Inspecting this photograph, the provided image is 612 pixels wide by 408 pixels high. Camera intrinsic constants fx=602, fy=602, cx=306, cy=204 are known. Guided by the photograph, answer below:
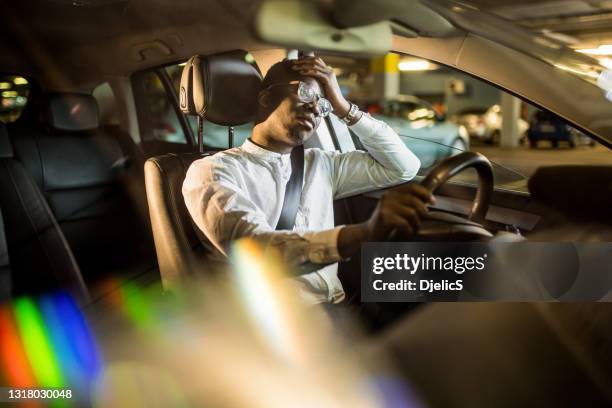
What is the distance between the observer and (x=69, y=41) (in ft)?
5.21

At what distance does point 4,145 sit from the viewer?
5.24 feet

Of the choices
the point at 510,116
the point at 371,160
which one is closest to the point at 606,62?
the point at 510,116

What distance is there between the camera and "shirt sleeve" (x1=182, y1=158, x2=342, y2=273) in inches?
53.1

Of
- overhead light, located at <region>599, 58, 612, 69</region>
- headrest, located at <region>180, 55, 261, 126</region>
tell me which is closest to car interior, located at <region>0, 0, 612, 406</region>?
headrest, located at <region>180, 55, 261, 126</region>

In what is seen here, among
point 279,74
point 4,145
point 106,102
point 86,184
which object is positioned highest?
point 279,74

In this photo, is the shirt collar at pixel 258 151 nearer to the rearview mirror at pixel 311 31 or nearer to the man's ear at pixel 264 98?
the man's ear at pixel 264 98

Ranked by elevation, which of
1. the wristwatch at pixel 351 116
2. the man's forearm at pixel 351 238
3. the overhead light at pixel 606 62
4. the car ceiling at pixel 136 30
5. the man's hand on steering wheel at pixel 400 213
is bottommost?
the man's forearm at pixel 351 238

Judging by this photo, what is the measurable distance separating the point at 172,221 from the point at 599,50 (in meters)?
1.15

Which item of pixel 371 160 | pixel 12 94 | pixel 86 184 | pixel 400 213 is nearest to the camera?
pixel 400 213

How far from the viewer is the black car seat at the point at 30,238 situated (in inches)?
61.4

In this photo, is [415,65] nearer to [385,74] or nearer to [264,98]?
[385,74]

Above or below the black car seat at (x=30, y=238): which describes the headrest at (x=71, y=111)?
above

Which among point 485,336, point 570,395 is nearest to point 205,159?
point 485,336

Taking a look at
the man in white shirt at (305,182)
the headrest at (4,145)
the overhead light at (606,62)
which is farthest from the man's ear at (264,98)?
the overhead light at (606,62)
